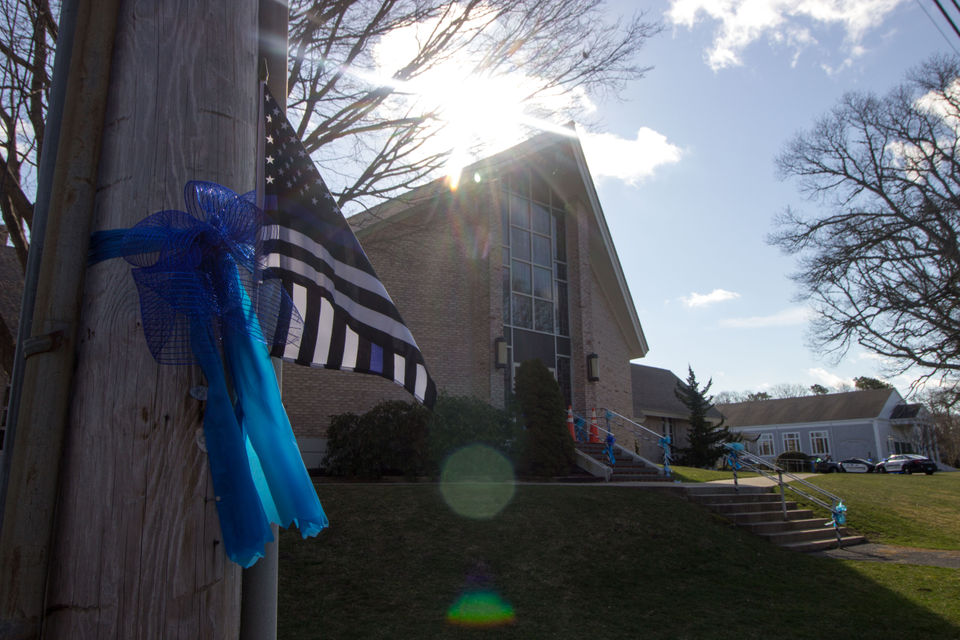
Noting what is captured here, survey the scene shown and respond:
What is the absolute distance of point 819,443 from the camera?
192 ft

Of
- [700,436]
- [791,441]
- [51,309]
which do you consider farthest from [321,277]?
[791,441]

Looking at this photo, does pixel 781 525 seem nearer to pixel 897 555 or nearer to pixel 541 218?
pixel 897 555

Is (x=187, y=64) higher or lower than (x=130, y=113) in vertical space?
higher

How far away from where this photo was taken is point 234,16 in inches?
64.3

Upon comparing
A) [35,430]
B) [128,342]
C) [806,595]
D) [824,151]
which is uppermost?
[824,151]

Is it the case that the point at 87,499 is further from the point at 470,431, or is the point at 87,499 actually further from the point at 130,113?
the point at 470,431

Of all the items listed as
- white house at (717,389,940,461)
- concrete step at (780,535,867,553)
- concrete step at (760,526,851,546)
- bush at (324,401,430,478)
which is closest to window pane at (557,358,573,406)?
bush at (324,401,430,478)

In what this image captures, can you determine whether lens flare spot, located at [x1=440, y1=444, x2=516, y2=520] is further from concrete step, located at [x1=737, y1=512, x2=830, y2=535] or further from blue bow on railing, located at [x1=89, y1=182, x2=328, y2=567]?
blue bow on railing, located at [x1=89, y1=182, x2=328, y2=567]

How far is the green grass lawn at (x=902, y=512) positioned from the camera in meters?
13.6

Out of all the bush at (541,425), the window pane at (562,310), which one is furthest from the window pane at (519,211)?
the bush at (541,425)

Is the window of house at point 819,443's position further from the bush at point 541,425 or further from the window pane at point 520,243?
the bush at point 541,425

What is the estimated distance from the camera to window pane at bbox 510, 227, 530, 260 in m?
21.8

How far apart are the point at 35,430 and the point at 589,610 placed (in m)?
6.57

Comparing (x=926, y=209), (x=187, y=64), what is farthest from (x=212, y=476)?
(x=926, y=209)
